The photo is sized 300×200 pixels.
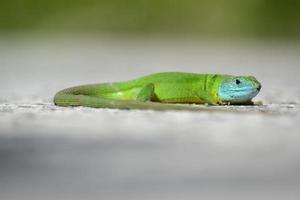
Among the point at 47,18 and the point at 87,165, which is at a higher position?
the point at 47,18

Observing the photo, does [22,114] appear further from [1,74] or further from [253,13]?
[253,13]

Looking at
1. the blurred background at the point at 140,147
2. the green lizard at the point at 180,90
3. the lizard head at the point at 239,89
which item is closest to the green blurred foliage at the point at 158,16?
the blurred background at the point at 140,147

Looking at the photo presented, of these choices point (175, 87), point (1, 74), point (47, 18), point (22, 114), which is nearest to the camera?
point (22, 114)

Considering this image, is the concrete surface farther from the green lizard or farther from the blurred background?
the green lizard

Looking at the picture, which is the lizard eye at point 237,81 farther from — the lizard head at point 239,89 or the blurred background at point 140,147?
the blurred background at point 140,147

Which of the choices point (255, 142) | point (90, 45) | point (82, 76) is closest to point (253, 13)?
point (90, 45)

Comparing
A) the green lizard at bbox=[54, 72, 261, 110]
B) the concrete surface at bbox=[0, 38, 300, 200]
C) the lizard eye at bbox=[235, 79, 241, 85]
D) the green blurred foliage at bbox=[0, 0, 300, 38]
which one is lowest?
the concrete surface at bbox=[0, 38, 300, 200]

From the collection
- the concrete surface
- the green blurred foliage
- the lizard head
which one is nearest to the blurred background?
the concrete surface
